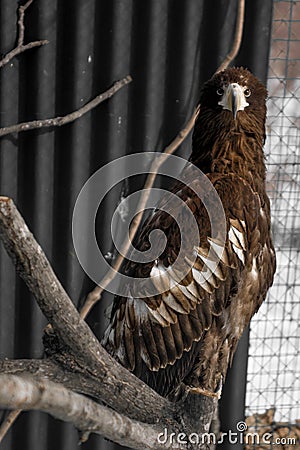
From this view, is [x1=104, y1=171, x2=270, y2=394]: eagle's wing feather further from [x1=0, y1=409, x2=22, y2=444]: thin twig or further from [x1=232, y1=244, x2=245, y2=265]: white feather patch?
[x1=0, y1=409, x2=22, y2=444]: thin twig

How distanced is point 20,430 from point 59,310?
51.9 inches

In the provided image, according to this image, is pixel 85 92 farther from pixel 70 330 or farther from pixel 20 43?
pixel 70 330

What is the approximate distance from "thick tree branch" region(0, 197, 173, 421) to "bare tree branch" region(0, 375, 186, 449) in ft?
0.33

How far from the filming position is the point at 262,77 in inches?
95.8

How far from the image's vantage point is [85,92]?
7.59 ft

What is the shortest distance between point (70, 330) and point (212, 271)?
1.41 ft

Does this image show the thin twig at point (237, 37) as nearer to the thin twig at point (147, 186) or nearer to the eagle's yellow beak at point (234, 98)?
the thin twig at point (147, 186)

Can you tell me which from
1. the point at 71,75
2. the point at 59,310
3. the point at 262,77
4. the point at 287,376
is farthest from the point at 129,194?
the point at 287,376

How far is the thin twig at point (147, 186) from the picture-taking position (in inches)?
93.4

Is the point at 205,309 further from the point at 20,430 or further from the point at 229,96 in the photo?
the point at 20,430

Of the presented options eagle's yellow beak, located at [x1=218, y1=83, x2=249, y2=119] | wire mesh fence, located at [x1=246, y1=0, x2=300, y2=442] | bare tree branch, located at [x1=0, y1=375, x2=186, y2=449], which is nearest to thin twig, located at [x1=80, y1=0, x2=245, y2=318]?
wire mesh fence, located at [x1=246, y1=0, x2=300, y2=442]

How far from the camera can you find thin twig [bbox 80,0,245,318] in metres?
2.37

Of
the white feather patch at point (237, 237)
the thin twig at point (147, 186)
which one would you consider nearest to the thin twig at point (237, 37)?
the thin twig at point (147, 186)

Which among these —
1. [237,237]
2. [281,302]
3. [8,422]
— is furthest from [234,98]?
[281,302]
